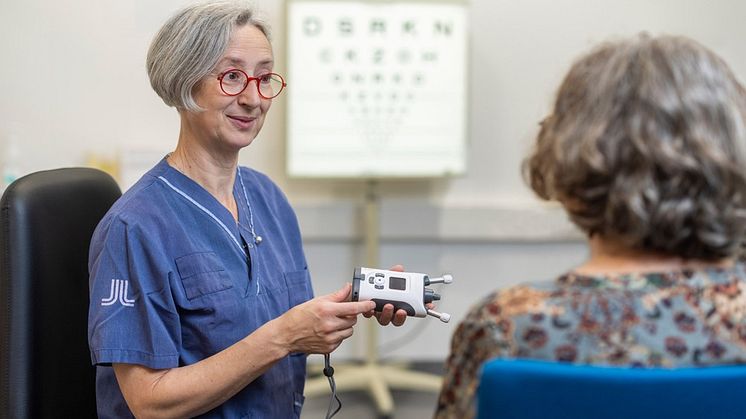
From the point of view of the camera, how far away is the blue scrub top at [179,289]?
57.2 inches

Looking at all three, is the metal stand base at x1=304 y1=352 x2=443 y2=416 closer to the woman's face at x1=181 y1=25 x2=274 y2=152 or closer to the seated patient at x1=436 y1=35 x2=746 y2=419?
the woman's face at x1=181 y1=25 x2=274 y2=152

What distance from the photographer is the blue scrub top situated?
4.77 ft

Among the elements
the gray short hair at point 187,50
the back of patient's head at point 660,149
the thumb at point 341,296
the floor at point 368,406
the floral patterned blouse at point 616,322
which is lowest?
the floor at point 368,406

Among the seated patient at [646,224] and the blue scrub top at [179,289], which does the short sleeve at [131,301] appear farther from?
the seated patient at [646,224]

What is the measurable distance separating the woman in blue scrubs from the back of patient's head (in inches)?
22.2

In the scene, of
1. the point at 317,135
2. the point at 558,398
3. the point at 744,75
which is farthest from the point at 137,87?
the point at 558,398

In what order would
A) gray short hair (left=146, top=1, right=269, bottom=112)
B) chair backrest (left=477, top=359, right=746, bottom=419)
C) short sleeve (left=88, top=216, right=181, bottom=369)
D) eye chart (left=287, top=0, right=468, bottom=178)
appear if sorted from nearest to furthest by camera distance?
chair backrest (left=477, top=359, right=746, bottom=419) < short sleeve (left=88, top=216, right=181, bottom=369) < gray short hair (left=146, top=1, right=269, bottom=112) < eye chart (left=287, top=0, right=468, bottom=178)

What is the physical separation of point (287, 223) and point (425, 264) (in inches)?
73.7

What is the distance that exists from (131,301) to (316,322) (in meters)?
0.30

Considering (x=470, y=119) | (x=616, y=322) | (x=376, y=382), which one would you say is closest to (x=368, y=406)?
(x=376, y=382)

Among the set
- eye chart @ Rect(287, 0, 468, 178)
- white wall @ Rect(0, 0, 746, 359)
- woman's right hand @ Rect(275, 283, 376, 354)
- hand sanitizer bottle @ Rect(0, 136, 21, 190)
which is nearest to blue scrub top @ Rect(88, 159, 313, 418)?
woman's right hand @ Rect(275, 283, 376, 354)

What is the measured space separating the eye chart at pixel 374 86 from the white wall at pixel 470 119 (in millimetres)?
181

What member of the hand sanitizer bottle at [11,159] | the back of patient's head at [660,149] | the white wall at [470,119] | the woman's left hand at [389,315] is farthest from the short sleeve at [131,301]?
the hand sanitizer bottle at [11,159]

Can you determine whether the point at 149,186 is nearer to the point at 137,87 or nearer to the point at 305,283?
the point at 305,283
